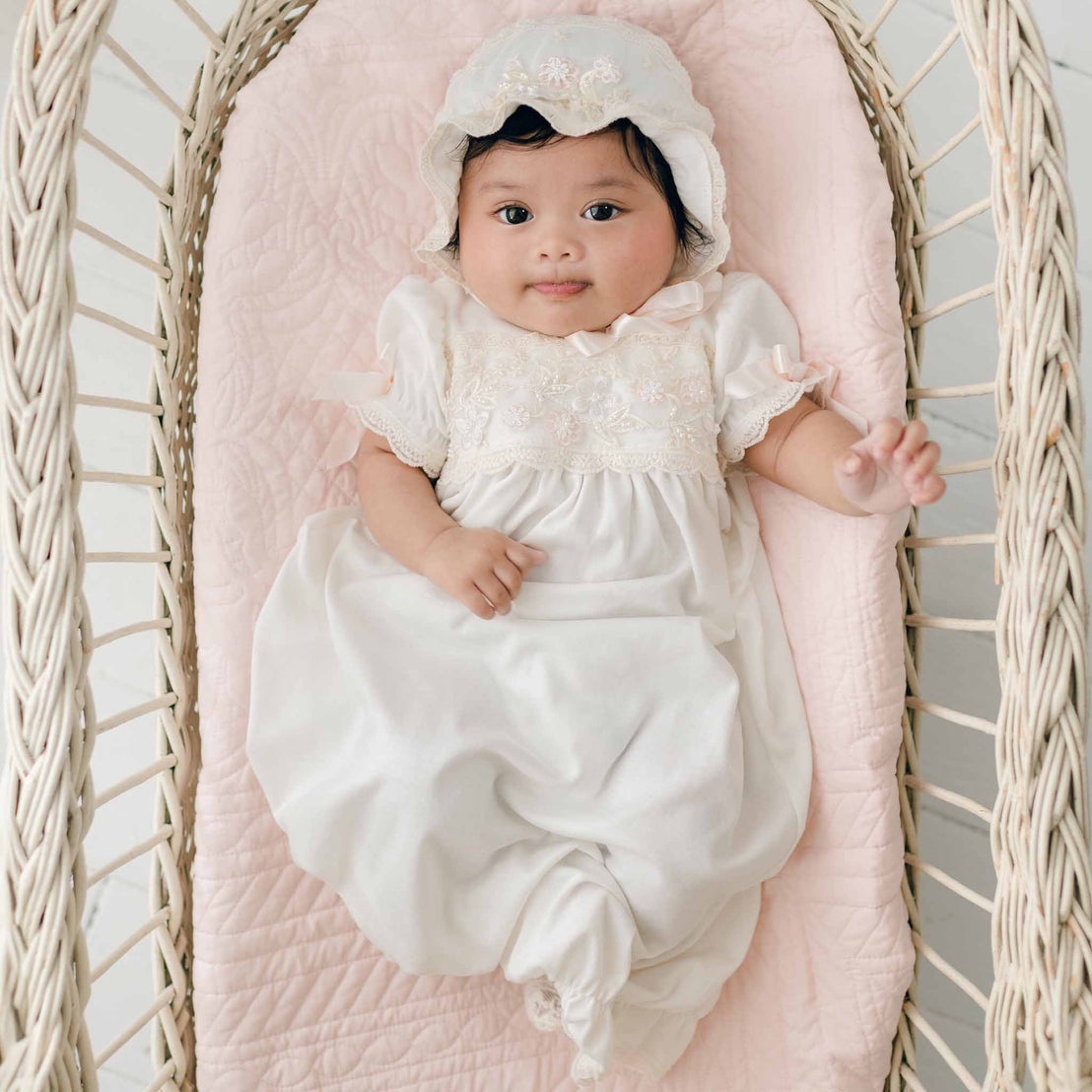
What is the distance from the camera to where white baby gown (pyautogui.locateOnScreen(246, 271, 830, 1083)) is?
0.98 metres

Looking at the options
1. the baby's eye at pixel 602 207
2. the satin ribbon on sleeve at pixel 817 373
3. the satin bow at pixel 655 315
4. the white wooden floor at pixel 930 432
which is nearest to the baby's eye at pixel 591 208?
the baby's eye at pixel 602 207

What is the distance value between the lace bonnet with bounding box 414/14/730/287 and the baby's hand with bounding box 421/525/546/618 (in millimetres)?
369

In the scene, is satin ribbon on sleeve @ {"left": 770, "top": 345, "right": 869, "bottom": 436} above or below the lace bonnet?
below

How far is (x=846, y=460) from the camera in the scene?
96 cm

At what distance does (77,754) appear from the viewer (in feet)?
2.82

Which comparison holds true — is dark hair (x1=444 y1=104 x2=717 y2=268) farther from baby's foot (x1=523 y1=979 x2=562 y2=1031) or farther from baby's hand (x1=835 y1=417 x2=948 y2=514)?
baby's foot (x1=523 y1=979 x2=562 y2=1031)

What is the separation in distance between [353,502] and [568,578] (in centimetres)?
29

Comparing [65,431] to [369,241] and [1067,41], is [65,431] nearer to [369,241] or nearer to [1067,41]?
[369,241]

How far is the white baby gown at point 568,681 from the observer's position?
98 centimetres

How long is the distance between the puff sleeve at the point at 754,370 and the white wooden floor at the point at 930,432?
1.55 feet

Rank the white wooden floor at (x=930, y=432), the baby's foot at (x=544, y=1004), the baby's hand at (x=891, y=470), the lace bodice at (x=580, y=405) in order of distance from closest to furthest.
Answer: the baby's hand at (x=891, y=470) → the baby's foot at (x=544, y=1004) → the lace bodice at (x=580, y=405) → the white wooden floor at (x=930, y=432)

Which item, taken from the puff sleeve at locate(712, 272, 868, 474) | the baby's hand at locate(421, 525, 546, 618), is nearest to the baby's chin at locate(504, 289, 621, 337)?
the puff sleeve at locate(712, 272, 868, 474)

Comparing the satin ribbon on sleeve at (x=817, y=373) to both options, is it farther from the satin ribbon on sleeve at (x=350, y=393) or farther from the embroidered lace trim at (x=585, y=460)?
the satin ribbon on sleeve at (x=350, y=393)

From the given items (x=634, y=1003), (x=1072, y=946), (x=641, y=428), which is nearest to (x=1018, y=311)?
(x=641, y=428)
